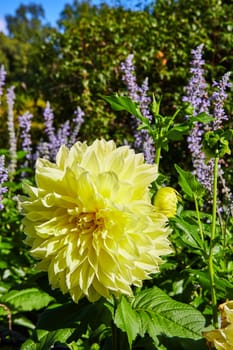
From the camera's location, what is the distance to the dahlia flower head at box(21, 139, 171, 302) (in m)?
1.15

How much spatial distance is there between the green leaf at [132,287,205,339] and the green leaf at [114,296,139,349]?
0.22 ft

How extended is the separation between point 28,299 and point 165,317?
0.88 m

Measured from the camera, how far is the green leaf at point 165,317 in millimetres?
1329

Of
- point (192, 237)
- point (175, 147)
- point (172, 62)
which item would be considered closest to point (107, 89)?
point (172, 62)

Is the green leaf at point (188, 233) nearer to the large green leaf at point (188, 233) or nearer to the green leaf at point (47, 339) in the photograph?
the large green leaf at point (188, 233)

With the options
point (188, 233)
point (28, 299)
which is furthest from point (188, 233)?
point (28, 299)

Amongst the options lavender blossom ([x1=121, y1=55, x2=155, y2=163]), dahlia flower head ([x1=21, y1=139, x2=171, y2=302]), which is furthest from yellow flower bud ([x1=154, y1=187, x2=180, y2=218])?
lavender blossom ([x1=121, y1=55, x2=155, y2=163])

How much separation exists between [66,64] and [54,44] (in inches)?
25.7

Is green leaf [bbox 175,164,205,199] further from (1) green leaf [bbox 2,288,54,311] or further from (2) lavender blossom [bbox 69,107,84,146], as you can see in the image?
(2) lavender blossom [bbox 69,107,84,146]

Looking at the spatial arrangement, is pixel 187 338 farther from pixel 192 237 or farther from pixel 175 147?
pixel 175 147

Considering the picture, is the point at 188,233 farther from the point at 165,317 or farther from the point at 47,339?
the point at 47,339

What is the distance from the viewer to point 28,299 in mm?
2143

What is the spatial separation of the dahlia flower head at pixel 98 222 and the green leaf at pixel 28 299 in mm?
957

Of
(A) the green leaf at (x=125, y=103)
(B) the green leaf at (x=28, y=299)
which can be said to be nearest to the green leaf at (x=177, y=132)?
(A) the green leaf at (x=125, y=103)
